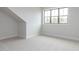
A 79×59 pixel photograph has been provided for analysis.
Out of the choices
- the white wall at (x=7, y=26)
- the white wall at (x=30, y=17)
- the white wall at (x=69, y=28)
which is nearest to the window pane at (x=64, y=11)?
the white wall at (x=69, y=28)

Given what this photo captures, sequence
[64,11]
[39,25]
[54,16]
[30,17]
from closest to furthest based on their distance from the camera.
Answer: [30,17] → [64,11] → [54,16] → [39,25]

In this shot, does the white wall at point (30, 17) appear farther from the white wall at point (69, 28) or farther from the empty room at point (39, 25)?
the white wall at point (69, 28)

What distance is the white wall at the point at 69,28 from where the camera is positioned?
4.74 meters

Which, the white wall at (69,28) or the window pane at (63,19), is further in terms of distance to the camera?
the window pane at (63,19)

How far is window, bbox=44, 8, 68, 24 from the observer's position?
217 inches

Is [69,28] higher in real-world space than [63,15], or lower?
lower

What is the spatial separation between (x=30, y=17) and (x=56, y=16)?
188cm

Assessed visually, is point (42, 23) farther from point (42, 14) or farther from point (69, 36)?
point (69, 36)

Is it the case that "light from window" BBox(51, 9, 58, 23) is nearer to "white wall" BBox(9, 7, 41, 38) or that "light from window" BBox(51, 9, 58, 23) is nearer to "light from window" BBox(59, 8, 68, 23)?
"light from window" BBox(59, 8, 68, 23)

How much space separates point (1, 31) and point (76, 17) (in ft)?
14.4

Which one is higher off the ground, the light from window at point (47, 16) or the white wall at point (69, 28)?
the light from window at point (47, 16)

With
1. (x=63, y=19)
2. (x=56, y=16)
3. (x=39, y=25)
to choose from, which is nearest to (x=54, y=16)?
(x=56, y=16)

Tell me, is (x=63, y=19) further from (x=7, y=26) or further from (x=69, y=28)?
(x=7, y=26)

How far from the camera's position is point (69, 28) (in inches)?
201
